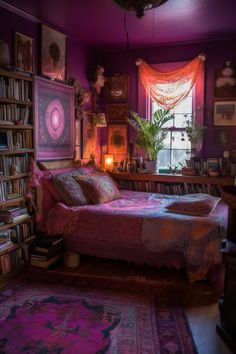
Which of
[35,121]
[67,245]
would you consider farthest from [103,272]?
[35,121]

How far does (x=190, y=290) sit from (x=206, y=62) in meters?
3.09

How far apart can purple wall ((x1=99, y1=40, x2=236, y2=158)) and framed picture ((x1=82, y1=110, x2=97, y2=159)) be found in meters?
0.66

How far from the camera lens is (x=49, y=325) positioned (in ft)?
7.72

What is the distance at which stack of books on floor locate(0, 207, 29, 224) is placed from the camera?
318cm

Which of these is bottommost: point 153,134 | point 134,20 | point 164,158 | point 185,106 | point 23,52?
point 164,158

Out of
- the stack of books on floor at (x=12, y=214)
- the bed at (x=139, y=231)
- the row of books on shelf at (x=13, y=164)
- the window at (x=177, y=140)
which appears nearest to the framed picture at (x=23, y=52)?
the row of books on shelf at (x=13, y=164)

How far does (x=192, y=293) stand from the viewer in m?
2.88

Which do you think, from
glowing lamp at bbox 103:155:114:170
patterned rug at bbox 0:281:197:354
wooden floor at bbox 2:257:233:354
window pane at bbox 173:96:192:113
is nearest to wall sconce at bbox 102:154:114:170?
glowing lamp at bbox 103:155:114:170

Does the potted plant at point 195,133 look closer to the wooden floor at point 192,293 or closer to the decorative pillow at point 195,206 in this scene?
the decorative pillow at point 195,206

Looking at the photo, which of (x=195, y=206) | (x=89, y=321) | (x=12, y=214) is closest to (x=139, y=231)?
(x=195, y=206)

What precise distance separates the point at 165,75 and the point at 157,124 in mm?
718

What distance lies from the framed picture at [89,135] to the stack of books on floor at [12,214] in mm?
1586

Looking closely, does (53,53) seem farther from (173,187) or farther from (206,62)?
(173,187)

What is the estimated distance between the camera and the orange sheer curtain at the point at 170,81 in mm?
4504
